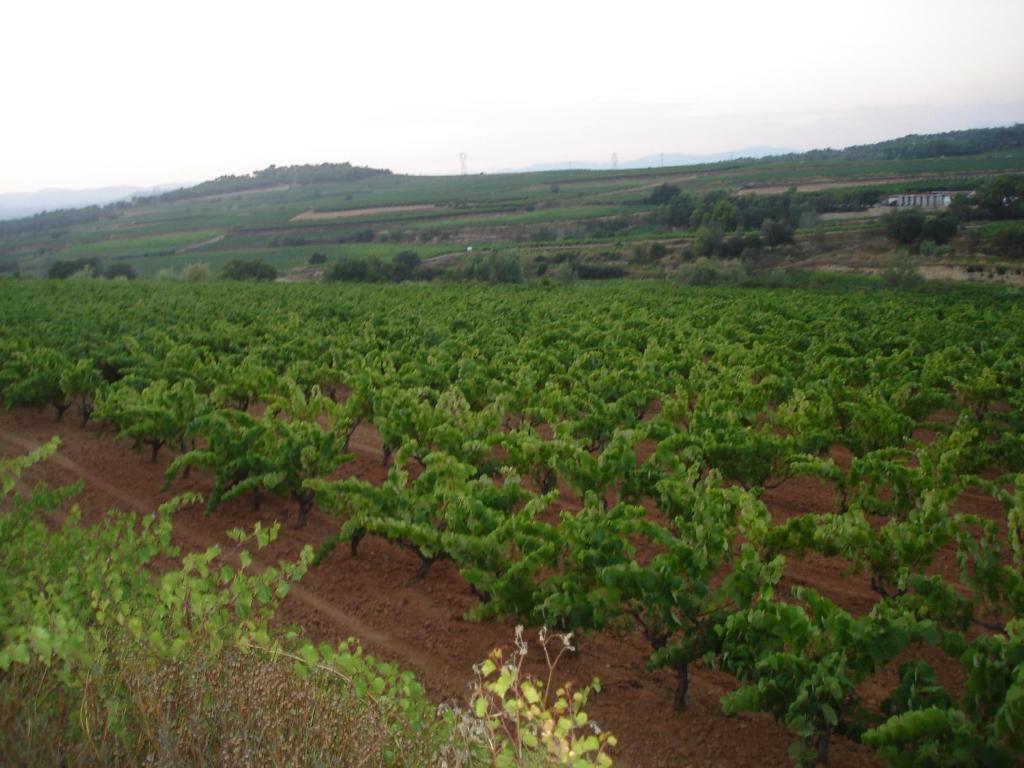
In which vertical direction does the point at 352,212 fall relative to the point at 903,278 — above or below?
above

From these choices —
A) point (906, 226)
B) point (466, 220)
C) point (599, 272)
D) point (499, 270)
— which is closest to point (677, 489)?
point (499, 270)

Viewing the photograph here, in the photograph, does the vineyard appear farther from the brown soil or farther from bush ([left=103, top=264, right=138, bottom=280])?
the brown soil

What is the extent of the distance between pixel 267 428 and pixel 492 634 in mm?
4944

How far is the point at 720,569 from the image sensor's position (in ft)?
31.6

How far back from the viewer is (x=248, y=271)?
204 ft

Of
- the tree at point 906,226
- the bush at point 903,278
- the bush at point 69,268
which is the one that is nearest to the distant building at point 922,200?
the tree at point 906,226

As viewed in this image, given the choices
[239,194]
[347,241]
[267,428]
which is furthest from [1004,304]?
[239,194]

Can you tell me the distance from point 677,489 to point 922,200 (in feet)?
264

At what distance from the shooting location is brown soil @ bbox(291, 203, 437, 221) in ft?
360

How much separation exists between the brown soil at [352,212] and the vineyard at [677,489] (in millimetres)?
88564

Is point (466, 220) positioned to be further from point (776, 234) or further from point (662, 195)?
point (776, 234)

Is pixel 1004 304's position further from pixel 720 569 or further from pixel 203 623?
pixel 203 623

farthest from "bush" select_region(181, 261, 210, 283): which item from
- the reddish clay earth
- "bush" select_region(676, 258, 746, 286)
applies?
the reddish clay earth

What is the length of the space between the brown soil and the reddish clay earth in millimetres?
101128
